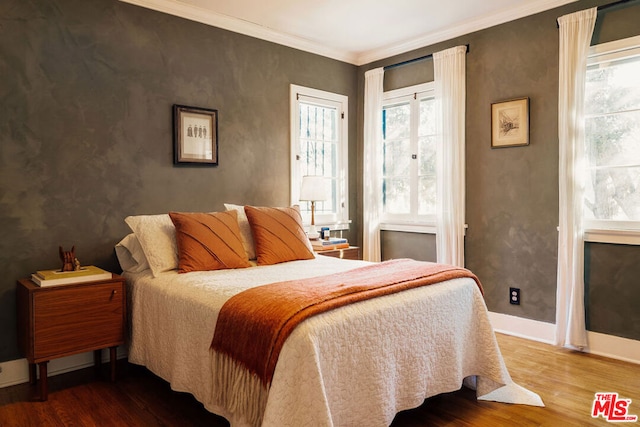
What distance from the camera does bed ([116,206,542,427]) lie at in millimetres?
1692

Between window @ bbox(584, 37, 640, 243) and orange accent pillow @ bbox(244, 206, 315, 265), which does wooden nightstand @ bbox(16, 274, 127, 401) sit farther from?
window @ bbox(584, 37, 640, 243)

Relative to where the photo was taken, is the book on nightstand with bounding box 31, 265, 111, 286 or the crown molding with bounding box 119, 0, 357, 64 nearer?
the book on nightstand with bounding box 31, 265, 111, 286

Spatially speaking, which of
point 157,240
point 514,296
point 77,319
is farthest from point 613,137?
point 77,319

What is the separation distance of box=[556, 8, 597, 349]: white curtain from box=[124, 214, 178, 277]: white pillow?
2784mm

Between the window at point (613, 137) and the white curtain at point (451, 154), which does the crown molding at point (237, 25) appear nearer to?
the white curtain at point (451, 154)

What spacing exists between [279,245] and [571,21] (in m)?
2.67

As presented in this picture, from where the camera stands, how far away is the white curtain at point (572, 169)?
3215mm

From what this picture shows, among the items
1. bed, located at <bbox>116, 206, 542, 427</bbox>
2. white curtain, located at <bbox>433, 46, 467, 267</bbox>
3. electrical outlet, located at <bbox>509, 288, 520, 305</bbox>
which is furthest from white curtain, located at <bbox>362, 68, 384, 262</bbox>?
bed, located at <bbox>116, 206, 542, 427</bbox>

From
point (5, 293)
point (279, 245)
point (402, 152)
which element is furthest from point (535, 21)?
point (5, 293)

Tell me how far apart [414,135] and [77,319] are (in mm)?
3259

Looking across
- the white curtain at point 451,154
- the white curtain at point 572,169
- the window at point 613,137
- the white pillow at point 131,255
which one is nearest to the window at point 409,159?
the white curtain at point 451,154

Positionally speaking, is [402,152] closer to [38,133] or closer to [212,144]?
[212,144]

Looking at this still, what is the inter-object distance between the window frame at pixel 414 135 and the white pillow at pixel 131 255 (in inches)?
100

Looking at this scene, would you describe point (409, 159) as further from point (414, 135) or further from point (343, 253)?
point (343, 253)
